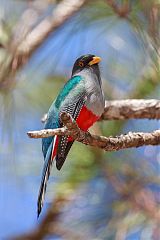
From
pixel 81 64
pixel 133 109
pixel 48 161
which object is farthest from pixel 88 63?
pixel 48 161

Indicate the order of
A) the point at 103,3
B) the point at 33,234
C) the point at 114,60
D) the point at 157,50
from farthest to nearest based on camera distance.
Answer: the point at 114,60 → the point at 33,234 → the point at 103,3 → the point at 157,50

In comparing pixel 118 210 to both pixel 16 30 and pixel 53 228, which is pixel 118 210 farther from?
pixel 16 30

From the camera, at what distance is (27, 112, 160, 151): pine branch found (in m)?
1.24

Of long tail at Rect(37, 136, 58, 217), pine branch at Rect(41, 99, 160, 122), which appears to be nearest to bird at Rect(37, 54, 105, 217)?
long tail at Rect(37, 136, 58, 217)

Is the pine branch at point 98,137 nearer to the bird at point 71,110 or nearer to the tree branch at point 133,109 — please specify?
the bird at point 71,110

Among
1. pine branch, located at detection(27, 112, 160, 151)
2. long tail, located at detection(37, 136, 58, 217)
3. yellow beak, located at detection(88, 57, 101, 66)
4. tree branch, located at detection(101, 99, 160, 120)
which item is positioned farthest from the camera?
tree branch, located at detection(101, 99, 160, 120)

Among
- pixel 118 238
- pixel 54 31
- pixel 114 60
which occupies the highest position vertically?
pixel 54 31

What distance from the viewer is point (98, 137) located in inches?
55.8

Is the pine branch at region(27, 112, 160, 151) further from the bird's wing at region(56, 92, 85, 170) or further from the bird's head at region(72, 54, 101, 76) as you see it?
the bird's head at region(72, 54, 101, 76)

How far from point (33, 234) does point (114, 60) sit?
0.76 metres

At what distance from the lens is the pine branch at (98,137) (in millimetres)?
1244

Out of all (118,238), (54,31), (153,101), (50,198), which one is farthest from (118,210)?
(54,31)

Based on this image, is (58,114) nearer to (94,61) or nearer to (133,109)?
(94,61)

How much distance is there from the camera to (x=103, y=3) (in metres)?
1.76
